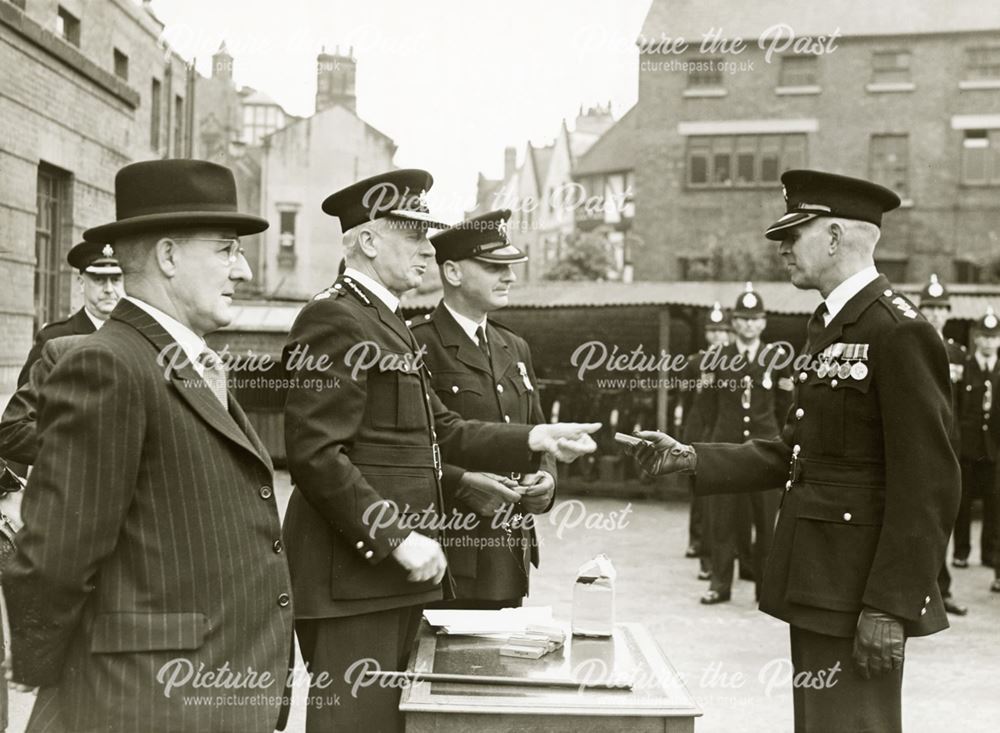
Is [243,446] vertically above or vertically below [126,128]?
below

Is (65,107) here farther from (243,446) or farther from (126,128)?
(243,446)

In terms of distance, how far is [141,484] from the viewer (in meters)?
2.42

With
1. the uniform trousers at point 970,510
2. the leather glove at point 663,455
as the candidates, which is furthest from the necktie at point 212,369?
the uniform trousers at point 970,510

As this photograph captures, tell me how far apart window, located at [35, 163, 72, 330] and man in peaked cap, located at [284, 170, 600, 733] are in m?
7.19

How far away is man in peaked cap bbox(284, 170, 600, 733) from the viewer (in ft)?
10.9

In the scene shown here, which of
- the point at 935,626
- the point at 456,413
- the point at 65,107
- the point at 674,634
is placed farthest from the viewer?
the point at 65,107

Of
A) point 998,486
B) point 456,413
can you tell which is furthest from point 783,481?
point 998,486

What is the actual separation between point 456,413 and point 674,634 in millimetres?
3502

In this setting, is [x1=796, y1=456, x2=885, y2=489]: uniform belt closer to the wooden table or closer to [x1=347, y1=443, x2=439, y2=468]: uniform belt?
the wooden table

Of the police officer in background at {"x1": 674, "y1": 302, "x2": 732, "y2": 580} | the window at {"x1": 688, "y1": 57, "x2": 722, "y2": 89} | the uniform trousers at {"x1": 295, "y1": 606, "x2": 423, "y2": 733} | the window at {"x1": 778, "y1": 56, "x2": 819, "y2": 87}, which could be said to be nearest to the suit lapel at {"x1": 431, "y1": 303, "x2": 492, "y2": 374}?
the uniform trousers at {"x1": 295, "y1": 606, "x2": 423, "y2": 733}

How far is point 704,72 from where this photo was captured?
29.6 m

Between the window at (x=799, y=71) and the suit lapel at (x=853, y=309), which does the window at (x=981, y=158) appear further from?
the suit lapel at (x=853, y=309)

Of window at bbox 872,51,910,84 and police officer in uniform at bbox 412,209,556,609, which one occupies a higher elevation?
window at bbox 872,51,910,84

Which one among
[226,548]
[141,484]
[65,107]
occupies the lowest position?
[226,548]
